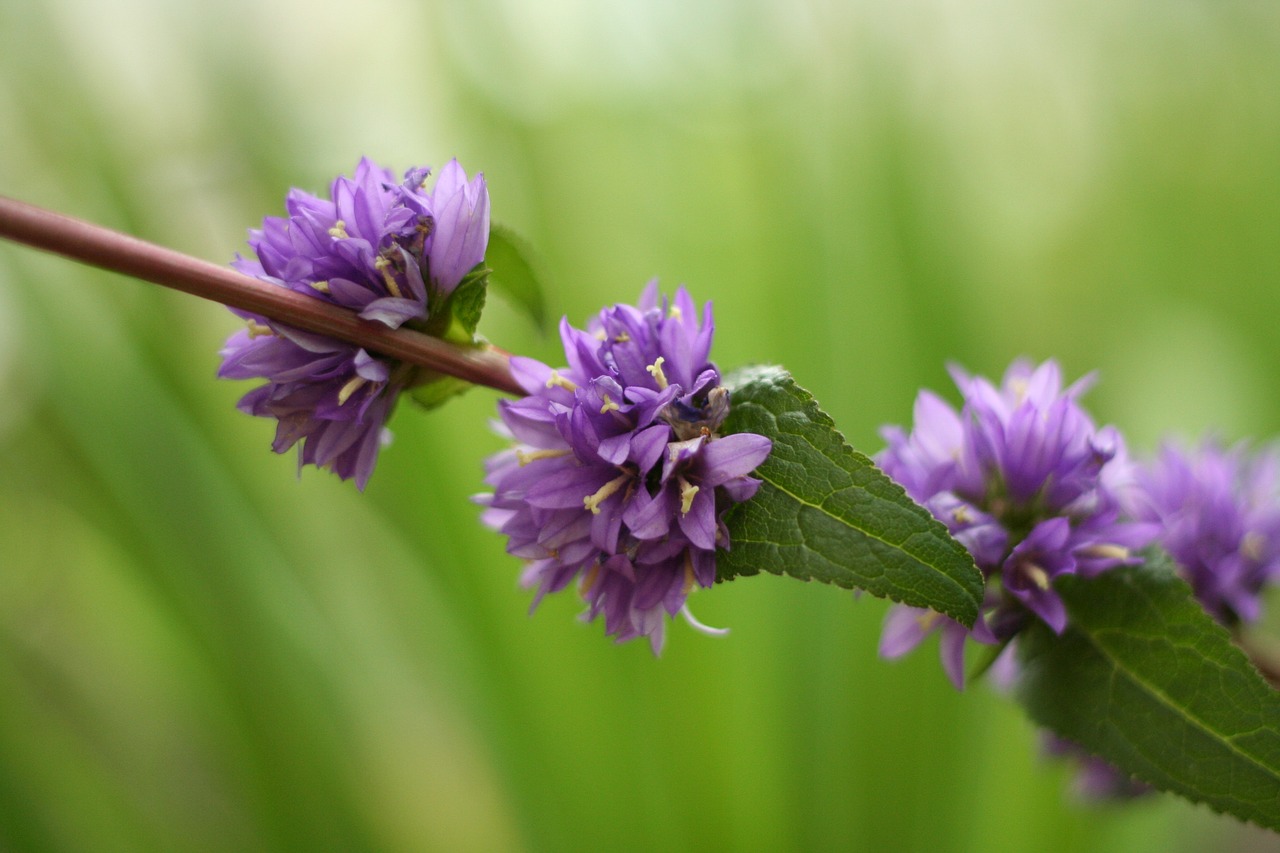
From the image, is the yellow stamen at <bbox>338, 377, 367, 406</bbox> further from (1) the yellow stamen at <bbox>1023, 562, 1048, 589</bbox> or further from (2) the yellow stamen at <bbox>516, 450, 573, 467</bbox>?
(1) the yellow stamen at <bbox>1023, 562, 1048, 589</bbox>

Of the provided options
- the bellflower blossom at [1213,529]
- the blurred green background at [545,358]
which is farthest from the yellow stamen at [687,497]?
the blurred green background at [545,358]

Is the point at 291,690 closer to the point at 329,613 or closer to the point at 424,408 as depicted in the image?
the point at 329,613

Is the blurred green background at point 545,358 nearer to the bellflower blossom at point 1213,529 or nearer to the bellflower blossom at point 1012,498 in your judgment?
the bellflower blossom at point 1213,529

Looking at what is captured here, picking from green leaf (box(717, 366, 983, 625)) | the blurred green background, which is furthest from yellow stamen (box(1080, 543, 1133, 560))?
the blurred green background

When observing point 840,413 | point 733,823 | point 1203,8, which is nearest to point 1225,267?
point 1203,8

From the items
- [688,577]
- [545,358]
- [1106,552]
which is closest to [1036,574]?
[1106,552]

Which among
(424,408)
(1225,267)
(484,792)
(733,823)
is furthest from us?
(1225,267)
